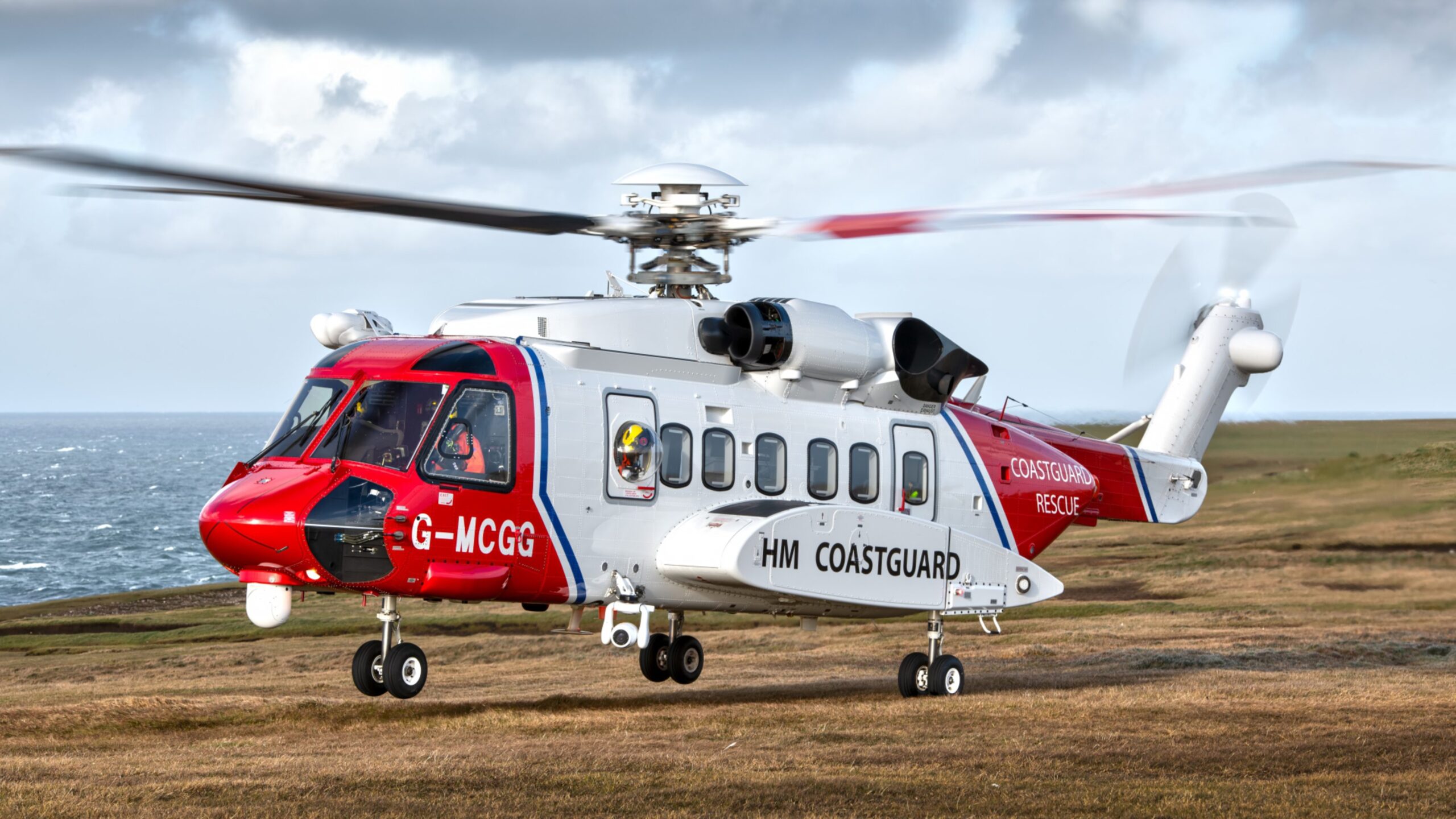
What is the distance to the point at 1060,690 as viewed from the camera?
738 inches

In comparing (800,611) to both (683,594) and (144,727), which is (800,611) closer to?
(683,594)

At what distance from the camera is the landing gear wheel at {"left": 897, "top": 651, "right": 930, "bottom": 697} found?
18.3 meters

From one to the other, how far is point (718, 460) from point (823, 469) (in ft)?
4.91

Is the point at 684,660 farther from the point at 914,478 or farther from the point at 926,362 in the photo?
the point at 926,362

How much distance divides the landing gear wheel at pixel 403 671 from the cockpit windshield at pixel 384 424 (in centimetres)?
171

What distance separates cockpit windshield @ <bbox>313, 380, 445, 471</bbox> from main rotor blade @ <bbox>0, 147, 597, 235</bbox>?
1.61 meters

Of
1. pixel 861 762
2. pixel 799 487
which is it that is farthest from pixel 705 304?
pixel 861 762

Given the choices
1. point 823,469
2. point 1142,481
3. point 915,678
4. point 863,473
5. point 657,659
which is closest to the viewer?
point 823,469

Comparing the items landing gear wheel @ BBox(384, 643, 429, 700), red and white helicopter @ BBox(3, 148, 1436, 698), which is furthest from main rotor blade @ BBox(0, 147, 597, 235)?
landing gear wheel @ BBox(384, 643, 429, 700)

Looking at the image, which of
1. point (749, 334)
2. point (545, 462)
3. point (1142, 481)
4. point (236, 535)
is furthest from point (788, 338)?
point (1142, 481)

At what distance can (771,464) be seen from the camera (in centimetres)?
1730

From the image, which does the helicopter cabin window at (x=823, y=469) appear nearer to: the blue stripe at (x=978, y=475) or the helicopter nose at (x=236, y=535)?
the blue stripe at (x=978, y=475)

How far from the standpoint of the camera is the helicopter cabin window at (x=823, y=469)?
1766 centimetres

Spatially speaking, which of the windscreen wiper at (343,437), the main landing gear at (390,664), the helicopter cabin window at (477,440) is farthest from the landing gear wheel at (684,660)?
the windscreen wiper at (343,437)
